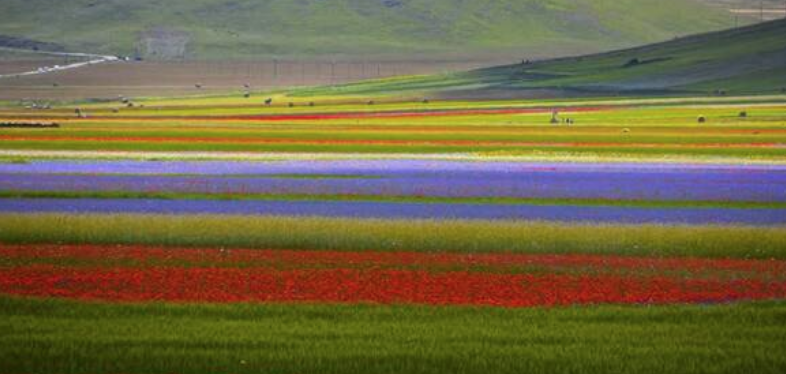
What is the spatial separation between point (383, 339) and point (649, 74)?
13818 cm

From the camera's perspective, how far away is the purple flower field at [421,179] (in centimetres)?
3738

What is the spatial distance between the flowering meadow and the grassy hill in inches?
3348

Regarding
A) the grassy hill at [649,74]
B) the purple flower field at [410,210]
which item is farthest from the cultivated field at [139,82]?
the purple flower field at [410,210]

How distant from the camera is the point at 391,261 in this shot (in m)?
23.9

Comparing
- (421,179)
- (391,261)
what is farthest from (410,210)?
(391,261)

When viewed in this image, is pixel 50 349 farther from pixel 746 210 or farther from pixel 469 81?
pixel 469 81

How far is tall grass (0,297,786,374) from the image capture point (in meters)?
15.6

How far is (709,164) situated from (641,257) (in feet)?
81.9

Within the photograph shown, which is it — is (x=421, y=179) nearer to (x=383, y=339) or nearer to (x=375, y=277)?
(x=375, y=277)

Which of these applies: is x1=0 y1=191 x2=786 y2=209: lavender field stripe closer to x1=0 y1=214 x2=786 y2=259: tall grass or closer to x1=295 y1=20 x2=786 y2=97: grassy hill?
x1=0 y1=214 x2=786 y2=259: tall grass

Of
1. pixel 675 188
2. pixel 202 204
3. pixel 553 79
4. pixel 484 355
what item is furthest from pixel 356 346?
pixel 553 79

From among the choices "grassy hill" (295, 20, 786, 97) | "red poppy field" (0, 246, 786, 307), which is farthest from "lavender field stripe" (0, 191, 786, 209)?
"grassy hill" (295, 20, 786, 97)

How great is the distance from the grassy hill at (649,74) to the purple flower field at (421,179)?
82531 mm

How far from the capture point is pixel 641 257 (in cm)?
2472
